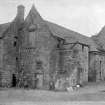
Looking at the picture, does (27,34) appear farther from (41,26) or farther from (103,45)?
(103,45)

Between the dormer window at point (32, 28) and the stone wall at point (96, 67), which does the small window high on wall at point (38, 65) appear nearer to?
the dormer window at point (32, 28)

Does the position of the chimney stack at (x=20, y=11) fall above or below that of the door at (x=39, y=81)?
above

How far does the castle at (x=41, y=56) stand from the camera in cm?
3359

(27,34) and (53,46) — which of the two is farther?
(27,34)

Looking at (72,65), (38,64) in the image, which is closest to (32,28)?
(38,64)

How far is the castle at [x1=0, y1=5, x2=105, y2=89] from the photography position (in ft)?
110

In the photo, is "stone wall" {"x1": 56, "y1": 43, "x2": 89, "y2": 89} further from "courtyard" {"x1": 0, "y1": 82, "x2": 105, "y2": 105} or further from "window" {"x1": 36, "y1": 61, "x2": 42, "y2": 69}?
"courtyard" {"x1": 0, "y1": 82, "x2": 105, "y2": 105}

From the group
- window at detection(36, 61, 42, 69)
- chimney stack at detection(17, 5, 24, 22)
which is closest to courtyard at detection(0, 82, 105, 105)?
window at detection(36, 61, 42, 69)

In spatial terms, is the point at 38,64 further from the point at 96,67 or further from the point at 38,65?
the point at 96,67

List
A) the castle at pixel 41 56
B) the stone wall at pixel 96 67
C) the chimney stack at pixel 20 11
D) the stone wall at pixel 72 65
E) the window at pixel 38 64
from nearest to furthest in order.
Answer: the stone wall at pixel 72 65 → the castle at pixel 41 56 → the window at pixel 38 64 → the stone wall at pixel 96 67 → the chimney stack at pixel 20 11

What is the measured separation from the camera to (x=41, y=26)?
1405 inches

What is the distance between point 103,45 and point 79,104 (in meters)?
29.3

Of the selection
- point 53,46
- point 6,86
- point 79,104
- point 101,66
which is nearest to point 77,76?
point 53,46

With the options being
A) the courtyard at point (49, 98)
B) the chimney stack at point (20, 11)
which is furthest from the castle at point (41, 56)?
the courtyard at point (49, 98)
